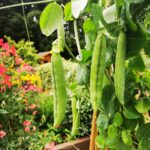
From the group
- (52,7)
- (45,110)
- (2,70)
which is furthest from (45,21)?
(45,110)

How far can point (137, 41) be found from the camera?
24.8 inches

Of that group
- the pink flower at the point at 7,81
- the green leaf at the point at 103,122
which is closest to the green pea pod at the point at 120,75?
the green leaf at the point at 103,122

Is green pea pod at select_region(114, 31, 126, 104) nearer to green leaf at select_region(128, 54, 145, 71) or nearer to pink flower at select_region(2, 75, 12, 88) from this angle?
green leaf at select_region(128, 54, 145, 71)

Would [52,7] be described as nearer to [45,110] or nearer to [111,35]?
[111,35]

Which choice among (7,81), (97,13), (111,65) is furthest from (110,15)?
(7,81)

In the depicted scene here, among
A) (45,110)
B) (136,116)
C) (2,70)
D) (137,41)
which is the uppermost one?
(137,41)

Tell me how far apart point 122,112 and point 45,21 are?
0.23 metres

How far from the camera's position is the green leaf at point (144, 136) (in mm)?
742

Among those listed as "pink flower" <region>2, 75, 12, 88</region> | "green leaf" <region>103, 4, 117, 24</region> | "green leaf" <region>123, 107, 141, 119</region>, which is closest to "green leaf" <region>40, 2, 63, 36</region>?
"green leaf" <region>103, 4, 117, 24</region>

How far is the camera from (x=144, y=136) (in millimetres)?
749

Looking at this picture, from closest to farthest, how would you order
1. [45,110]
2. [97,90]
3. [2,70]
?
1. [97,90]
2. [2,70]
3. [45,110]

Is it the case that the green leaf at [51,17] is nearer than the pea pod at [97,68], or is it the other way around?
the pea pod at [97,68]

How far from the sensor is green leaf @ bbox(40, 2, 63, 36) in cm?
70

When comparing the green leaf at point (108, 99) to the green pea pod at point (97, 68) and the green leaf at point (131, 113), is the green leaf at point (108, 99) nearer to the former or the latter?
the green leaf at point (131, 113)
